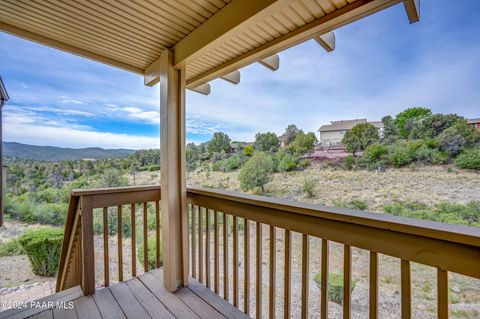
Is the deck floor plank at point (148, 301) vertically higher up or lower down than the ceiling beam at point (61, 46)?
lower down

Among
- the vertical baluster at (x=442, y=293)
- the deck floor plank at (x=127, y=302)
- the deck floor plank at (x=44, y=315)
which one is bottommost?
the deck floor plank at (x=127, y=302)

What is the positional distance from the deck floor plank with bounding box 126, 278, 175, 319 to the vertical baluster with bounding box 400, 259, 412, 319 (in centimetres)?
154

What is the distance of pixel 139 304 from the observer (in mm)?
1798

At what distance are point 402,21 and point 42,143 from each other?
23.1 feet

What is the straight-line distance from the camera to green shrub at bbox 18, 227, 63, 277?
13.9ft

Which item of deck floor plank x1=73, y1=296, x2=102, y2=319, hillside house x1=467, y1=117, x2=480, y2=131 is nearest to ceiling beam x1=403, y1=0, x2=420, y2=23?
hillside house x1=467, y1=117, x2=480, y2=131

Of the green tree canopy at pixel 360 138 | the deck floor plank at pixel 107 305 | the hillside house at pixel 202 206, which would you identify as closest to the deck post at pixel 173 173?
the hillside house at pixel 202 206

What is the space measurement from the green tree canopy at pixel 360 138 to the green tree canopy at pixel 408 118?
0.28m

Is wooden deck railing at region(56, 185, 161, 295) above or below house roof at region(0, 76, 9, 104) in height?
below

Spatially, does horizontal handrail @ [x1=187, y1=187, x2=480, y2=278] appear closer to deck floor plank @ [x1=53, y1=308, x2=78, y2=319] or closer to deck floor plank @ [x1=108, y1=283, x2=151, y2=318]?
deck floor plank @ [x1=108, y1=283, x2=151, y2=318]

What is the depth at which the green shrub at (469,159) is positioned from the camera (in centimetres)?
215

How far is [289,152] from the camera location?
416cm

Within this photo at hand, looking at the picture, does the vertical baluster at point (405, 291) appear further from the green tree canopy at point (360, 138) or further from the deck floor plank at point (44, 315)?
the deck floor plank at point (44, 315)

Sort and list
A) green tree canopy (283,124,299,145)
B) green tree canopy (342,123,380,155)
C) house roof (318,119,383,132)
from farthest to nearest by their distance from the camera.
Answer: green tree canopy (283,124,299,145) → house roof (318,119,383,132) → green tree canopy (342,123,380,155)
